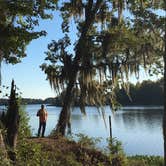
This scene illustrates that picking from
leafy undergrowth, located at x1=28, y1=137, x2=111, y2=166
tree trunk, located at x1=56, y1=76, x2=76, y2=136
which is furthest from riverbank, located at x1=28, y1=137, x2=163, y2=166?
tree trunk, located at x1=56, y1=76, x2=76, y2=136

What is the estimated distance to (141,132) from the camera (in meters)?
42.9

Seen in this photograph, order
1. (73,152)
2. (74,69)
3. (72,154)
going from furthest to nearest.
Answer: (74,69) < (73,152) < (72,154)

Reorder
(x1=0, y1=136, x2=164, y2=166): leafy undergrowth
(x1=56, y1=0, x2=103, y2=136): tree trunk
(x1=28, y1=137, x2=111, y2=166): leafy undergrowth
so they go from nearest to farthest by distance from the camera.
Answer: (x1=0, y1=136, x2=164, y2=166): leafy undergrowth → (x1=28, y1=137, x2=111, y2=166): leafy undergrowth → (x1=56, y1=0, x2=103, y2=136): tree trunk

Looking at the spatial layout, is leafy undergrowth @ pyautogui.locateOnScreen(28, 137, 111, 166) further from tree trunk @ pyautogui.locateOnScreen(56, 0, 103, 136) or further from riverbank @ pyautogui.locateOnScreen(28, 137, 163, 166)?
tree trunk @ pyautogui.locateOnScreen(56, 0, 103, 136)

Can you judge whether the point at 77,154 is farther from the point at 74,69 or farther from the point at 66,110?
the point at 74,69

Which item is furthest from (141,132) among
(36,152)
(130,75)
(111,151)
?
(36,152)

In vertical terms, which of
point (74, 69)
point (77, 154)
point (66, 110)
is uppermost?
point (74, 69)

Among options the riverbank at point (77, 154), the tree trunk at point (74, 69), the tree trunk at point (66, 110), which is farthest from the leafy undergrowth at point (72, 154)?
the tree trunk at point (74, 69)

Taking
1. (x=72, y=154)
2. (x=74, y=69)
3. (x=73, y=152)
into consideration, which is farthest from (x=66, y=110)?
(x=72, y=154)

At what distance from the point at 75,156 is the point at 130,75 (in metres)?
6.49

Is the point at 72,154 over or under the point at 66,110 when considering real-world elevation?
under

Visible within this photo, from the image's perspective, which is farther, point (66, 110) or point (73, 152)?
point (66, 110)

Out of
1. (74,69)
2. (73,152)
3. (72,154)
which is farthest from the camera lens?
(74,69)

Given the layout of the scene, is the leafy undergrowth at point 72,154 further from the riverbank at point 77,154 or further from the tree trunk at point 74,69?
the tree trunk at point 74,69
